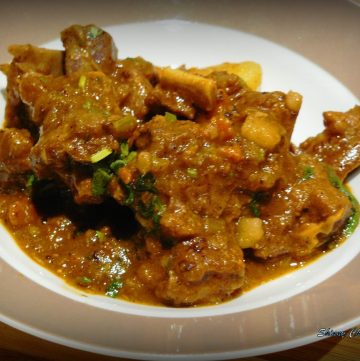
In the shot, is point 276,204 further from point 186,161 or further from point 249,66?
point 249,66

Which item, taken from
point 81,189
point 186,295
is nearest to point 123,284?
point 186,295

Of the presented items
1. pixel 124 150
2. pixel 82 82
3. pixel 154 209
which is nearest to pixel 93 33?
pixel 82 82

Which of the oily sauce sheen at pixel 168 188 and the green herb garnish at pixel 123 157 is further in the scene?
the green herb garnish at pixel 123 157

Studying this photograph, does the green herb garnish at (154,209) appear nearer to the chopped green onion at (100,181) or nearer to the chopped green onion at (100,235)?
the chopped green onion at (100,181)

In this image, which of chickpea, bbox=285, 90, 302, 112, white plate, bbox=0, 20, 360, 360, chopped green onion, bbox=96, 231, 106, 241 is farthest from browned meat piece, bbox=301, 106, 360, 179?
chopped green onion, bbox=96, 231, 106, 241

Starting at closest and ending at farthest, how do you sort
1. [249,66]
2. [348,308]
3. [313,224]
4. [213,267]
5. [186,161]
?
[348,308] → [213,267] → [186,161] → [313,224] → [249,66]

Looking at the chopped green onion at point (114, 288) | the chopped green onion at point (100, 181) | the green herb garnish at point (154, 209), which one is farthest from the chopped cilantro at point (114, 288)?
the chopped green onion at point (100, 181)
